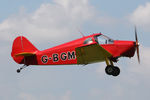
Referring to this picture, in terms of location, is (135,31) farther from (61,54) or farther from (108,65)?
(61,54)

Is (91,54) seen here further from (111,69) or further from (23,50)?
(23,50)

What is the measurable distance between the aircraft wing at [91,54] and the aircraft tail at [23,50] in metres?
3.36

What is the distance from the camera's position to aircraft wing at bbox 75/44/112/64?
16828mm

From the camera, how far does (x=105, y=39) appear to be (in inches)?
686

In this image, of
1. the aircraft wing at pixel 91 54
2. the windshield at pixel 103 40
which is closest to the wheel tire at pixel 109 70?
the aircraft wing at pixel 91 54

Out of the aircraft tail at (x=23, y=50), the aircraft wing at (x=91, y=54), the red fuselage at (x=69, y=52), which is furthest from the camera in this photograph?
the aircraft tail at (x=23, y=50)

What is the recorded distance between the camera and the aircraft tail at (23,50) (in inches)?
760

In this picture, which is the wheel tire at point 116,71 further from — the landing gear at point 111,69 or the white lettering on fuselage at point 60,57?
the white lettering on fuselage at point 60,57

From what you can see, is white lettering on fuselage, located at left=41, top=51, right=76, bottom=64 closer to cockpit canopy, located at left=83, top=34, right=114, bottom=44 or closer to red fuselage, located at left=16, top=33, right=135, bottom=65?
red fuselage, located at left=16, top=33, right=135, bottom=65

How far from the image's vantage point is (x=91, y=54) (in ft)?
56.6

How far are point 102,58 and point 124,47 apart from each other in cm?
139

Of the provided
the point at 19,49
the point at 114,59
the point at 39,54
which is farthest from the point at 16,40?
the point at 114,59

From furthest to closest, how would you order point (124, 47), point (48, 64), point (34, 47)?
point (34, 47), point (48, 64), point (124, 47)

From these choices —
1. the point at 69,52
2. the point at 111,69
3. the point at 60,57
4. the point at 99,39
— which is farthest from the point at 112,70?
the point at 60,57
